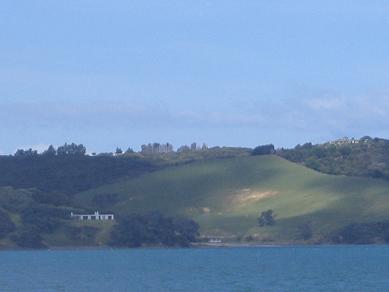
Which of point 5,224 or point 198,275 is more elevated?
point 5,224

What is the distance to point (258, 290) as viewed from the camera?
3553 inches

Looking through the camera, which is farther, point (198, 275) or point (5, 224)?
point (5, 224)

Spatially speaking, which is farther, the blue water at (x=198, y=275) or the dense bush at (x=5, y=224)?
the dense bush at (x=5, y=224)

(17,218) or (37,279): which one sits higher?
(17,218)

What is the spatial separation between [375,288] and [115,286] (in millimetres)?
17976

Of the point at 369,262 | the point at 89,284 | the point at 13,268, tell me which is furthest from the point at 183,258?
the point at 89,284

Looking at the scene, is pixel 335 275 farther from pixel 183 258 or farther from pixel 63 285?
pixel 183 258

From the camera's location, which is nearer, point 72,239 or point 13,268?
point 13,268

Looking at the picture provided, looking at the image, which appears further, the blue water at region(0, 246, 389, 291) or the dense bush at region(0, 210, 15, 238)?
the dense bush at region(0, 210, 15, 238)

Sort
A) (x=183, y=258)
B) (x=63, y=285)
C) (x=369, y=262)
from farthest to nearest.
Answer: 1. (x=183, y=258)
2. (x=369, y=262)
3. (x=63, y=285)

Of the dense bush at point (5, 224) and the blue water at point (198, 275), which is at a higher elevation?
the dense bush at point (5, 224)

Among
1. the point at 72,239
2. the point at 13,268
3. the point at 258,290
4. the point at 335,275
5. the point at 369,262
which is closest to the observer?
the point at 258,290

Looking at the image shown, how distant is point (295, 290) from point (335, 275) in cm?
2375

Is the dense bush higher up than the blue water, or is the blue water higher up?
the dense bush
